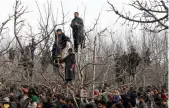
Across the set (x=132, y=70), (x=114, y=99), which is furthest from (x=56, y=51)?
(x=132, y=70)

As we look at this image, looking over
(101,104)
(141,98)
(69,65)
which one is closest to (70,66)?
(69,65)

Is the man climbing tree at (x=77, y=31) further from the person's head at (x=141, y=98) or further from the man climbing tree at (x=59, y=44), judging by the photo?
the person's head at (x=141, y=98)

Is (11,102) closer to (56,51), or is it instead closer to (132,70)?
(56,51)

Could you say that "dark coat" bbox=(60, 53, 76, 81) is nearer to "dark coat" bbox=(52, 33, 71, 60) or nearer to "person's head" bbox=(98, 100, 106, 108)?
"dark coat" bbox=(52, 33, 71, 60)

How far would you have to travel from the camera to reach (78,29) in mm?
10617

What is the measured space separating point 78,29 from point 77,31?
0.07 m

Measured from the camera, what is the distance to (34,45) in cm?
1162

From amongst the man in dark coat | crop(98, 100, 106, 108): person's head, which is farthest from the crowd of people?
the man in dark coat

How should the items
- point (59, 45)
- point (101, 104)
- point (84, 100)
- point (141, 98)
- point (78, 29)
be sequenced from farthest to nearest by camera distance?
point (141, 98), point (101, 104), point (84, 100), point (78, 29), point (59, 45)

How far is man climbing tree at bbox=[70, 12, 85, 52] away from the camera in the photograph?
34.0 ft

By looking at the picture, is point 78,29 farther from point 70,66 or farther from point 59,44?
point 70,66

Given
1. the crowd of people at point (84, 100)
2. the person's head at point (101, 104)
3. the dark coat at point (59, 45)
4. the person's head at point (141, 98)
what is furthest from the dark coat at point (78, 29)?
the person's head at point (141, 98)

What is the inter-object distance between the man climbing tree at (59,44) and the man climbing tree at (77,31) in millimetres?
555

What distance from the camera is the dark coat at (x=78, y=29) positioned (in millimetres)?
10414
